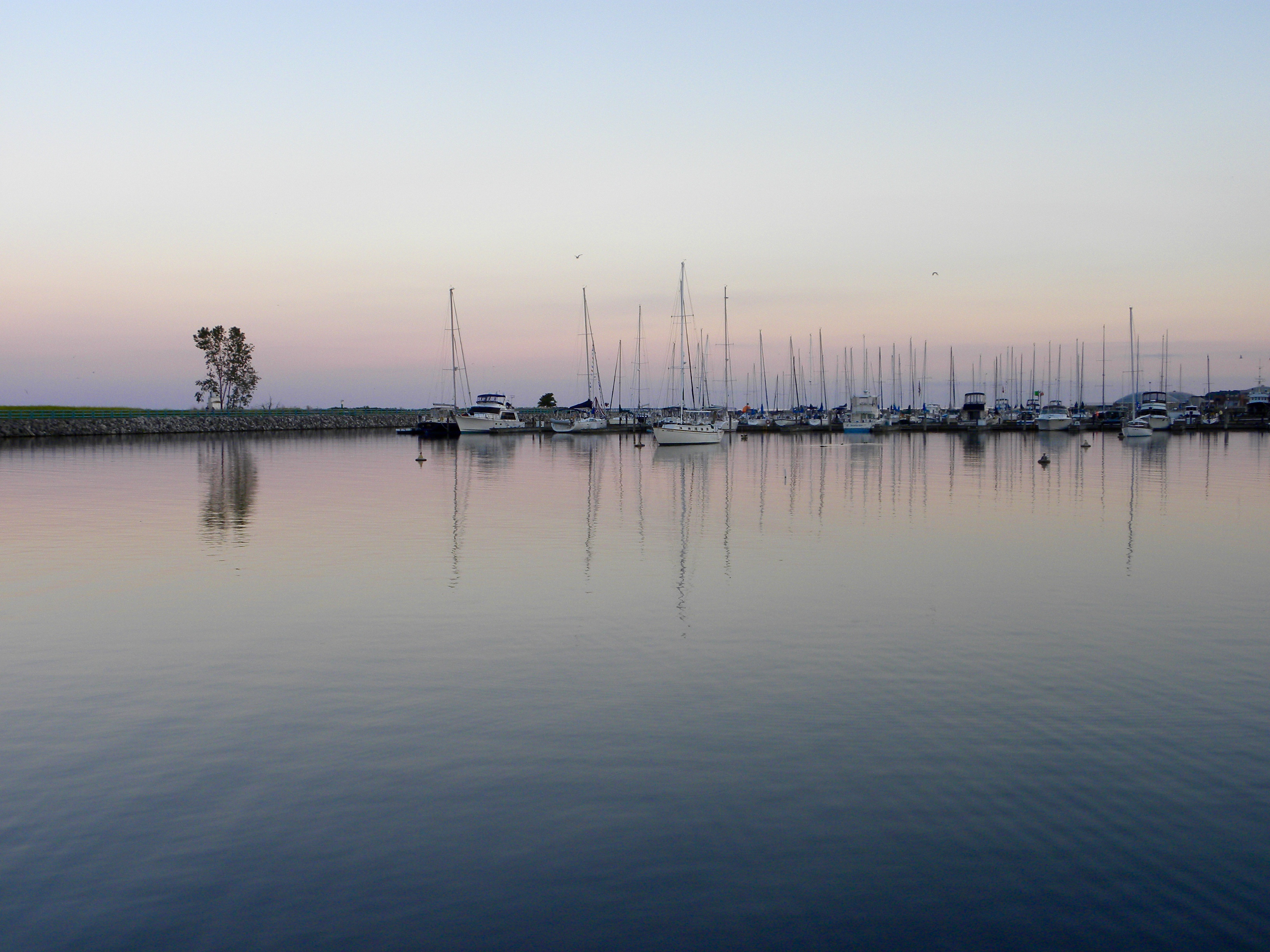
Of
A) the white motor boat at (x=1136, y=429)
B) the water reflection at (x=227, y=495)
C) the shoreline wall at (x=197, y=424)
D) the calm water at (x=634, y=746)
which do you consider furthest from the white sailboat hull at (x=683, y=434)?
the calm water at (x=634, y=746)

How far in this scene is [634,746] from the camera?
431 inches

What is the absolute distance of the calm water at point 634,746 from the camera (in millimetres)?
7504

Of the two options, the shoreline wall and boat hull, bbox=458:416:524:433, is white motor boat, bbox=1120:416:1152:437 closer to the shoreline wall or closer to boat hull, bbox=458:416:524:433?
boat hull, bbox=458:416:524:433

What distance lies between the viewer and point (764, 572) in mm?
22750

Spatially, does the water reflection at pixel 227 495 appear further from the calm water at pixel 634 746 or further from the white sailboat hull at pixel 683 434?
the white sailboat hull at pixel 683 434

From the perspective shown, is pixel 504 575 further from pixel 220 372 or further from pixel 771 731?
pixel 220 372

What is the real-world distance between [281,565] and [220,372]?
136958 millimetres

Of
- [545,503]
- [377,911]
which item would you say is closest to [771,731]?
[377,911]

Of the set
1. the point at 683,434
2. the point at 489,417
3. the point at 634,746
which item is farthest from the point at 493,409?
the point at 634,746

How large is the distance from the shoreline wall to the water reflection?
3779 centimetres

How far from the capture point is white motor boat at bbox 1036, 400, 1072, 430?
122 m

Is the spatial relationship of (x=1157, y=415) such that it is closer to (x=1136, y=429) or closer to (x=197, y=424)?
(x=1136, y=429)

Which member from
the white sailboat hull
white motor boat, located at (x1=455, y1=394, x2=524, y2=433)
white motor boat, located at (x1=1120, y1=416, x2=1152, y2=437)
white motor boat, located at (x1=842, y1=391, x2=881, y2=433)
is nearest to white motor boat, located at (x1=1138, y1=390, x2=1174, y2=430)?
white motor boat, located at (x1=1120, y1=416, x2=1152, y2=437)

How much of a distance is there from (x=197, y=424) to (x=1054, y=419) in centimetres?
10739
